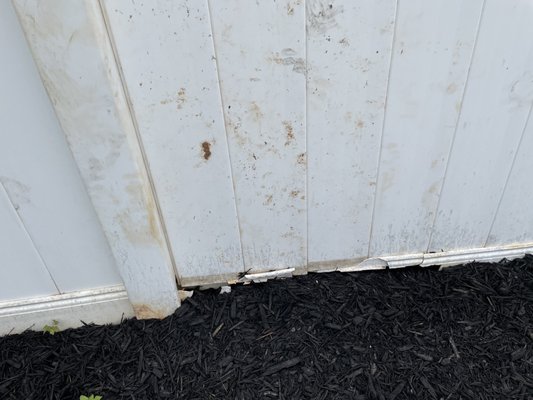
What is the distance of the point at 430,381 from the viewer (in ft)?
5.80

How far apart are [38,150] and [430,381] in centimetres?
172

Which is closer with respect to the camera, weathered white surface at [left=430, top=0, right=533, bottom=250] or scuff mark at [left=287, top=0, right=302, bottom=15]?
scuff mark at [left=287, top=0, right=302, bottom=15]

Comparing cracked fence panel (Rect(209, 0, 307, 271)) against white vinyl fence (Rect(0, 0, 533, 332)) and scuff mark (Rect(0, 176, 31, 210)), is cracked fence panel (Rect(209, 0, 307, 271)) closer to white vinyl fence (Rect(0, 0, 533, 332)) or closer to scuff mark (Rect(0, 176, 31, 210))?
white vinyl fence (Rect(0, 0, 533, 332))

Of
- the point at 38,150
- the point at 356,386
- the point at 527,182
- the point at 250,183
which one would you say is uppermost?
the point at 38,150

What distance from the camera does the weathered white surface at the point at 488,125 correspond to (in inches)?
59.1

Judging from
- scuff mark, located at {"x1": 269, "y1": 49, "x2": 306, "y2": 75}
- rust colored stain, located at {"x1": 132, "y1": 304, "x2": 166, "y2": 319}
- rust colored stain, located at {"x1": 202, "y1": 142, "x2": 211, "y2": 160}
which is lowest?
rust colored stain, located at {"x1": 132, "y1": 304, "x2": 166, "y2": 319}

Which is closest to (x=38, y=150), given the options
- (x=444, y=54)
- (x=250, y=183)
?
(x=250, y=183)

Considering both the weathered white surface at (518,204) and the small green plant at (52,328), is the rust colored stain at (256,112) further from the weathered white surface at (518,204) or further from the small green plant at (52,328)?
the small green plant at (52,328)

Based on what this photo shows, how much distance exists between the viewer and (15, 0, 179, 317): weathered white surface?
4.28 ft

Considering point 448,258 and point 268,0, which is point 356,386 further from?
point 268,0

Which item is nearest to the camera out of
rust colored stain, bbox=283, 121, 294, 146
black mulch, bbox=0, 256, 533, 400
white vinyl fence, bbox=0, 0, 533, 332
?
white vinyl fence, bbox=0, 0, 533, 332

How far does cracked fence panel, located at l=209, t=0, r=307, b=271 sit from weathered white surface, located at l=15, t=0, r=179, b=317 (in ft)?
1.14

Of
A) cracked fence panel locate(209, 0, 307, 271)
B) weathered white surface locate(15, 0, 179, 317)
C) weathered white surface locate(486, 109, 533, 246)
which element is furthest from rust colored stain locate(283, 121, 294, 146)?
weathered white surface locate(486, 109, 533, 246)

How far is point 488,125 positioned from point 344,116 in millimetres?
570
